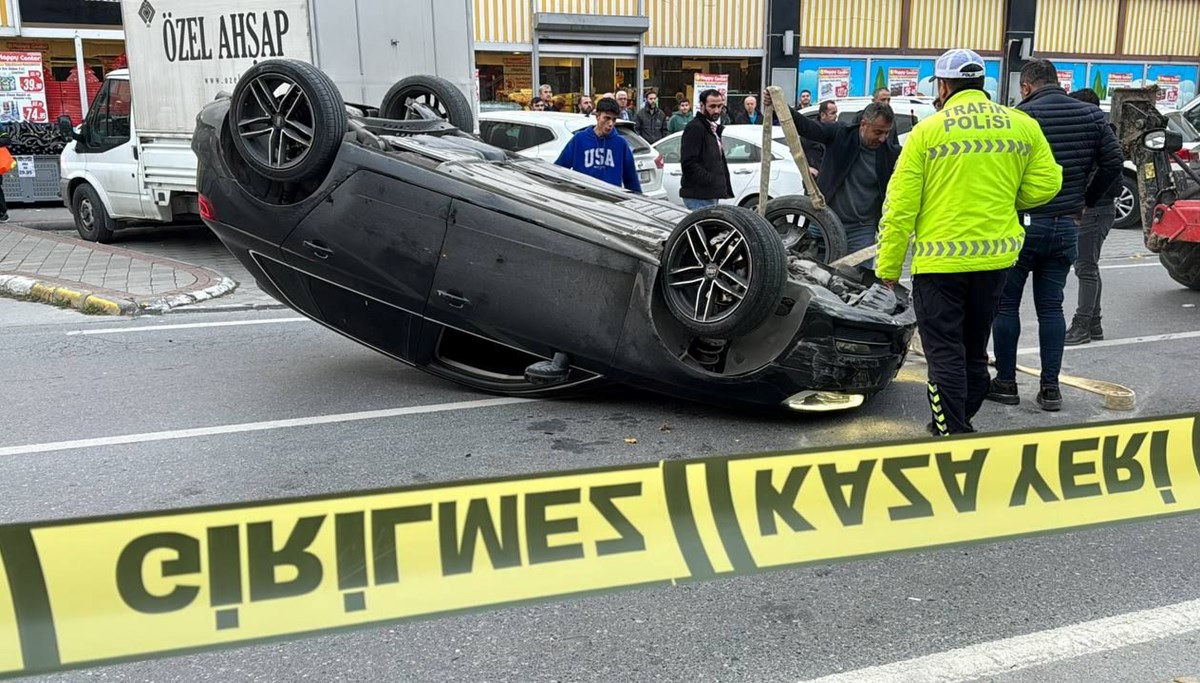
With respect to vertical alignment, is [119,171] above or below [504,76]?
below

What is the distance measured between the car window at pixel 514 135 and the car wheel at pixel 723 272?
6.53 metres

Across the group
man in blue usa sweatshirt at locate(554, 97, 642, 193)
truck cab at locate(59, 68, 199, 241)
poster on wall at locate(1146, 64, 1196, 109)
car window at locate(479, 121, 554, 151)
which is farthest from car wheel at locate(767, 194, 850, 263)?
poster on wall at locate(1146, 64, 1196, 109)

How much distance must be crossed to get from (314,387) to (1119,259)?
8748 mm

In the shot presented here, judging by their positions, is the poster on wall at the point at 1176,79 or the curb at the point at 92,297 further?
the poster on wall at the point at 1176,79

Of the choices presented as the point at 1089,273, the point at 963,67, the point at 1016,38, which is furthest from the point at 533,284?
the point at 1016,38

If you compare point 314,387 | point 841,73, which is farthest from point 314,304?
point 841,73

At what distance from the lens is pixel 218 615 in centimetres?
223

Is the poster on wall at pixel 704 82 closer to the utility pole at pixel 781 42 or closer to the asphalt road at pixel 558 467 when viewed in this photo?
the utility pole at pixel 781 42

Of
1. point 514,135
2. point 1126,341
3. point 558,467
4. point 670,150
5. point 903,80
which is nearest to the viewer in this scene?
point 558,467

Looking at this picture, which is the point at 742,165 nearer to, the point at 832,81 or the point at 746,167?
the point at 746,167

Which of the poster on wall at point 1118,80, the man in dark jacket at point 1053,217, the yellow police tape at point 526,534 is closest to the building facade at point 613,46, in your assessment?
the poster on wall at point 1118,80

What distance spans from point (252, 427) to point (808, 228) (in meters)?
3.35

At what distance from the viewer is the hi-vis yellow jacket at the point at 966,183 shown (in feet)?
13.8

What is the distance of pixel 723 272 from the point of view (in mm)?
4594
